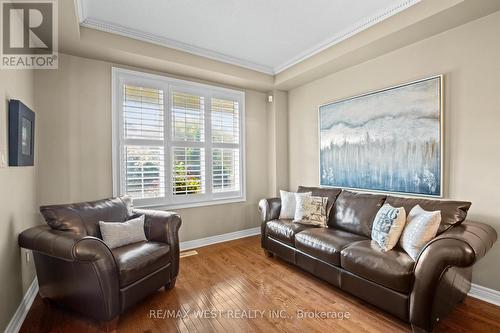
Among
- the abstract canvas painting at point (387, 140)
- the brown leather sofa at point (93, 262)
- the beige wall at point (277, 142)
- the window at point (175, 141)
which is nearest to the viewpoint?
the brown leather sofa at point (93, 262)

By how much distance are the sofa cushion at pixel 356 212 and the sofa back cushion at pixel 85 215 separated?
2.46 metres

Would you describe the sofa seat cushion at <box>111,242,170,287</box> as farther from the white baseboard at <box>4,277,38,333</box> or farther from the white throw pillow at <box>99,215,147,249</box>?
the white baseboard at <box>4,277,38,333</box>

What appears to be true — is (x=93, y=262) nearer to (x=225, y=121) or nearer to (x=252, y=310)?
(x=252, y=310)

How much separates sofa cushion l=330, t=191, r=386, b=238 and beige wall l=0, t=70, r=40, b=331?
10.1 feet

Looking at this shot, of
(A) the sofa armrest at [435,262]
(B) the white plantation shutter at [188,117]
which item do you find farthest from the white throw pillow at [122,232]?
(A) the sofa armrest at [435,262]

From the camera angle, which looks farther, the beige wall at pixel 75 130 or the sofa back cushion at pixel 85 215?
the beige wall at pixel 75 130

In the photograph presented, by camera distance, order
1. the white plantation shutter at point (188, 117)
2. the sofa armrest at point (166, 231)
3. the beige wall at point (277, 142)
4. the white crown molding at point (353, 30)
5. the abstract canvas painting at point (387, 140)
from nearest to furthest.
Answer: the white crown molding at point (353, 30) → the sofa armrest at point (166, 231) → the abstract canvas painting at point (387, 140) → the white plantation shutter at point (188, 117) → the beige wall at point (277, 142)

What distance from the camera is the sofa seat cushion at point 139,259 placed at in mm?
1933

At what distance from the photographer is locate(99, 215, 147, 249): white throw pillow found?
2271mm

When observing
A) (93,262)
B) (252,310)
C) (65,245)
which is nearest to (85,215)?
(65,245)

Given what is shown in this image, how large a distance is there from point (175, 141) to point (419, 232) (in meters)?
3.10

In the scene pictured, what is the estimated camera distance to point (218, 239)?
3.93 meters

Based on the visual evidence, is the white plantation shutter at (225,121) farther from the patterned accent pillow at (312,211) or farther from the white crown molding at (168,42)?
Result: the patterned accent pillow at (312,211)

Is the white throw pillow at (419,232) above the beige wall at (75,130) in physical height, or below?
below
